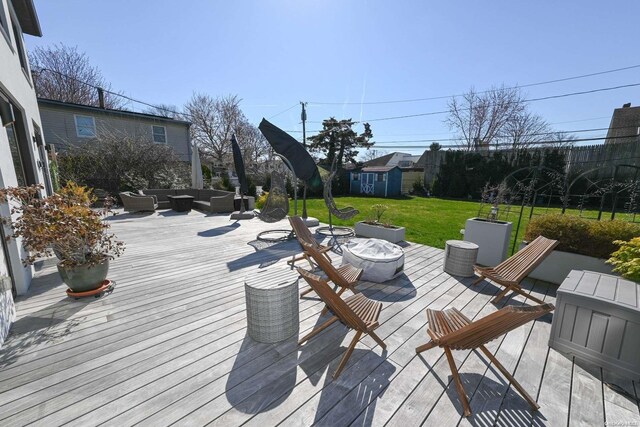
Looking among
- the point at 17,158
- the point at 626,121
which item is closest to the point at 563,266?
the point at 17,158

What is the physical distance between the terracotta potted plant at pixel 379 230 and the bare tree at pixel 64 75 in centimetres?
2179

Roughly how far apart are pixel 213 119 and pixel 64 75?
9213 millimetres

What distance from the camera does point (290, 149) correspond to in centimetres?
696

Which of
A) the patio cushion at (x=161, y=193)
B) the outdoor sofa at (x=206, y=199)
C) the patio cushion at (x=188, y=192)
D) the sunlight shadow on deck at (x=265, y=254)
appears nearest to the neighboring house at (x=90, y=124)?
the patio cushion at (x=161, y=193)

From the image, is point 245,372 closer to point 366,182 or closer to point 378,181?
point 378,181

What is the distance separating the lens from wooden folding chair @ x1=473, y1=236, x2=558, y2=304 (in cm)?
331

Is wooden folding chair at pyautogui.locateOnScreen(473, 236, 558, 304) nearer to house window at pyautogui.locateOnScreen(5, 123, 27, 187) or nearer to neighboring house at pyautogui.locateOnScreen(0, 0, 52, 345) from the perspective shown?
neighboring house at pyautogui.locateOnScreen(0, 0, 52, 345)

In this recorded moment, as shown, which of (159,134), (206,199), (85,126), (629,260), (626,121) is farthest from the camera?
(626,121)

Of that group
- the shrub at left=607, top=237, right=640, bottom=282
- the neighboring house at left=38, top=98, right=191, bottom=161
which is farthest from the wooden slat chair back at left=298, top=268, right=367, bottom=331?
Result: the neighboring house at left=38, top=98, right=191, bottom=161

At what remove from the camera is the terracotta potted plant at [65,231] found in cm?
284

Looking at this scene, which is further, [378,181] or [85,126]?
[378,181]

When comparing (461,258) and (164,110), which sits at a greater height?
(164,110)

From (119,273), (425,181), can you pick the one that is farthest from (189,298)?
(425,181)

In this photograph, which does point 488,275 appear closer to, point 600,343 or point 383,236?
point 600,343
